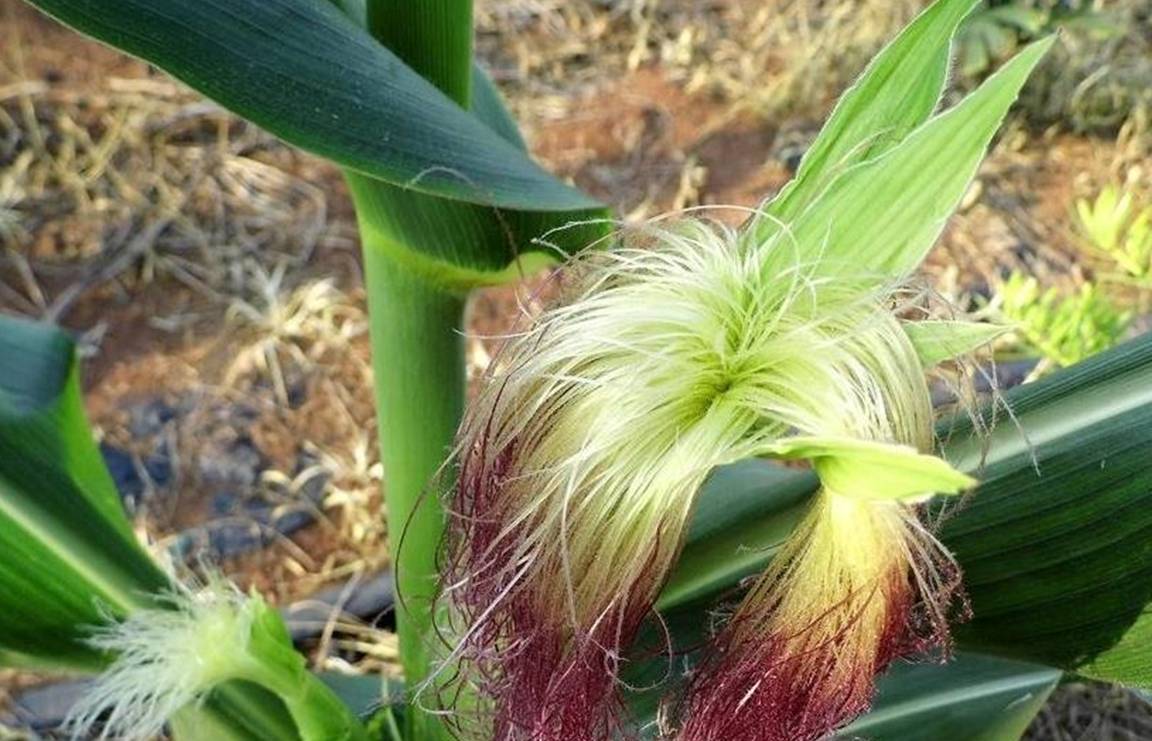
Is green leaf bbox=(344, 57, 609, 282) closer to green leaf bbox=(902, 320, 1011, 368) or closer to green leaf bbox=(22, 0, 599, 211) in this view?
green leaf bbox=(22, 0, 599, 211)

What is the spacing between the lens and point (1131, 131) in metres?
1.99

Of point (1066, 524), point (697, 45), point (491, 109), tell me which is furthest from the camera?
point (697, 45)

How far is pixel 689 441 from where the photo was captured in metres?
0.40

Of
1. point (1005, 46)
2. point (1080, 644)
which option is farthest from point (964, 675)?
point (1005, 46)

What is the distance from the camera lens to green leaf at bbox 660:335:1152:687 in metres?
0.58

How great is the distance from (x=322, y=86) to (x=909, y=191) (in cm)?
26

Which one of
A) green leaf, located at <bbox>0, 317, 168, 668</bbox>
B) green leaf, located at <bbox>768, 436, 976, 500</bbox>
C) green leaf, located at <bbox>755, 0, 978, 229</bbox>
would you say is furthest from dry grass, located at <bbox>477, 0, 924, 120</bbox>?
green leaf, located at <bbox>768, 436, 976, 500</bbox>

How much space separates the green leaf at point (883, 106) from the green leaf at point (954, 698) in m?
0.43

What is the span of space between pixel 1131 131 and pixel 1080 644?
1609mm

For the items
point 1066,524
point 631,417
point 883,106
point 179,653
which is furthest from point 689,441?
point 179,653

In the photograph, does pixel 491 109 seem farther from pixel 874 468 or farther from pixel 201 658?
pixel 874 468

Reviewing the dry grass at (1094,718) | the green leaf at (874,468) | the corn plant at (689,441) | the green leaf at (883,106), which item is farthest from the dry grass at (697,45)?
the green leaf at (874,468)

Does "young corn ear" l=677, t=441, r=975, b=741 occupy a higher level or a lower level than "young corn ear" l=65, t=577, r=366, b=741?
higher

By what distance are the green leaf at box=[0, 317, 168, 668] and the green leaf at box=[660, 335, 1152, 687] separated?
0.45m
